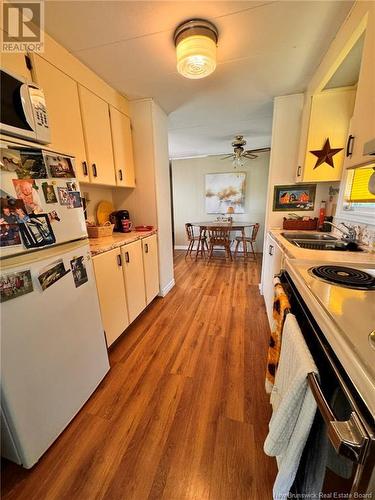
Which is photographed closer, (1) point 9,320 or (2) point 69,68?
(1) point 9,320

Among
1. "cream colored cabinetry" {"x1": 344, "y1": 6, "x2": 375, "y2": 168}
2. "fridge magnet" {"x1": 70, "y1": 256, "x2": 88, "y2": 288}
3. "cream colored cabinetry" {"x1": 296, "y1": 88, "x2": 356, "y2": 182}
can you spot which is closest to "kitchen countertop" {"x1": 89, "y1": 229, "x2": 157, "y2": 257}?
"fridge magnet" {"x1": 70, "y1": 256, "x2": 88, "y2": 288}

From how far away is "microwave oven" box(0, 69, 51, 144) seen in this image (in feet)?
2.96

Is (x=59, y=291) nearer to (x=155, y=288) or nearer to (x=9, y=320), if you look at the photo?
(x=9, y=320)

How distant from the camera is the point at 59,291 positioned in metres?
1.10

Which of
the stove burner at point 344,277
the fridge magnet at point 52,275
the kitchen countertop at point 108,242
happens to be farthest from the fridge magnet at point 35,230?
the stove burner at point 344,277

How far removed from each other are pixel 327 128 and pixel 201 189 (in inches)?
137

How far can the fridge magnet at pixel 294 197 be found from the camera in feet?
7.85

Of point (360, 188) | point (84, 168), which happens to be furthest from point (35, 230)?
point (360, 188)

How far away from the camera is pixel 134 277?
82.4 inches

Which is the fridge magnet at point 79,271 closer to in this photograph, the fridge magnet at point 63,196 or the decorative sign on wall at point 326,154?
the fridge magnet at point 63,196

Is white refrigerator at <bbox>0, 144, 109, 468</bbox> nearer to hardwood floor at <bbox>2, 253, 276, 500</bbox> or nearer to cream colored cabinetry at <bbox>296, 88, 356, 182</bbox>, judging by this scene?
hardwood floor at <bbox>2, 253, 276, 500</bbox>

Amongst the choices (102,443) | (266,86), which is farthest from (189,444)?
(266,86)

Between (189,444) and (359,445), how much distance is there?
1054mm

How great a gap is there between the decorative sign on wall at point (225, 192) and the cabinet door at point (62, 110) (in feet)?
12.3
